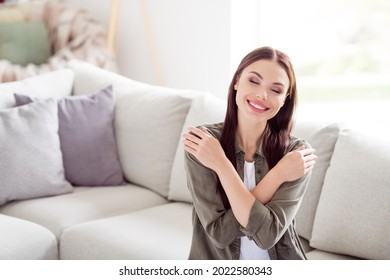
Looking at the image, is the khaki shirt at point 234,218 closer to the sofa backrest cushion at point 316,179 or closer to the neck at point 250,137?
the neck at point 250,137

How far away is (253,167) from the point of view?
133cm

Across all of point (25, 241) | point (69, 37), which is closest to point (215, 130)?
point (25, 241)

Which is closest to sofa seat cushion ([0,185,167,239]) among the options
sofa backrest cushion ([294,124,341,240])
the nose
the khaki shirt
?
sofa backrest cushion ([294,124,341,240])

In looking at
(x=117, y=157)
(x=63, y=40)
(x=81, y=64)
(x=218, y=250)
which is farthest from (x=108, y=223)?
(x=63, y=40)

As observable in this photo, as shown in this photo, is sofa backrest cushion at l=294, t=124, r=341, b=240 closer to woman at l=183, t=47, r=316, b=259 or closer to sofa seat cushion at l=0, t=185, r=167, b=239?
woman at l=183, t=47, r=316, b=259

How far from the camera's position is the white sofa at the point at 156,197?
1.70 metres

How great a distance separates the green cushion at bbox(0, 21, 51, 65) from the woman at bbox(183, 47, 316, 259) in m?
2.27

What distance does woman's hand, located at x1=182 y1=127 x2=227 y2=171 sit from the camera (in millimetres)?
1267

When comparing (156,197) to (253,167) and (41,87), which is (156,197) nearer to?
(41,87)

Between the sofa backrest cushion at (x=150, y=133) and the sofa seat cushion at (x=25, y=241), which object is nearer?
the sofa seat cushion at (x=25, y=241)

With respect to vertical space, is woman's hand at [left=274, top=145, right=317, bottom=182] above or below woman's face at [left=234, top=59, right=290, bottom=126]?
below

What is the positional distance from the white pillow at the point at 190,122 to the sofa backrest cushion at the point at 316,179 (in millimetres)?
430

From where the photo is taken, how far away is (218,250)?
137 cm

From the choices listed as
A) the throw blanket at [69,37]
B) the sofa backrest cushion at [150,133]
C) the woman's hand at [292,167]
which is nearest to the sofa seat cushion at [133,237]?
the sofa backrest cushion at [150,133]
